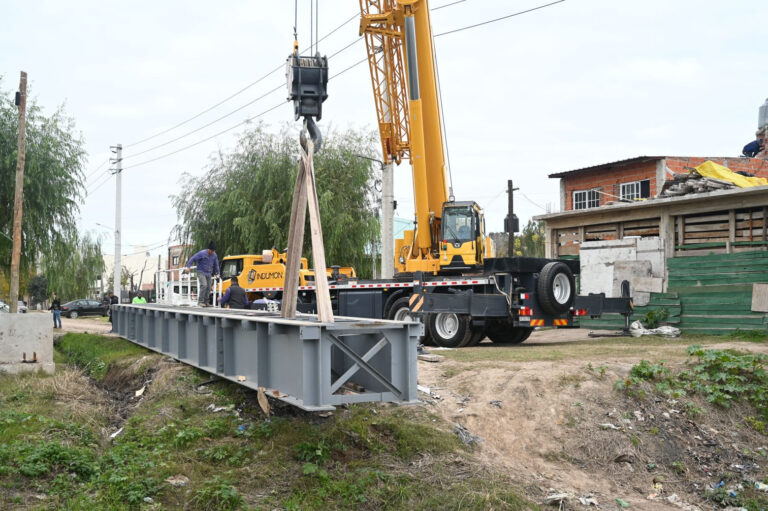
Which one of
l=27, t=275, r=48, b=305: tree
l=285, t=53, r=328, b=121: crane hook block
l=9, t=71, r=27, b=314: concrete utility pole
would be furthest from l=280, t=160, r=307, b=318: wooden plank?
l=27, t=275, r=48, b=305: tree

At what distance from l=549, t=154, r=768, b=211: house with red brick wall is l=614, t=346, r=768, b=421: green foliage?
550 inches

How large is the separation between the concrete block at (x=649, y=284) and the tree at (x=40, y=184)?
1780 cm

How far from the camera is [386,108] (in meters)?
17.6

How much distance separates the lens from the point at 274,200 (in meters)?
29.7

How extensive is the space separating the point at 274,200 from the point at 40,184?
32.3ft

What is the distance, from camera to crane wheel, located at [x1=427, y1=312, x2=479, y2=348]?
15489mm

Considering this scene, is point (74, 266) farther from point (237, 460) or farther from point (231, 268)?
point (237, 460)

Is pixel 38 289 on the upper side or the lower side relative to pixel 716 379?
upper

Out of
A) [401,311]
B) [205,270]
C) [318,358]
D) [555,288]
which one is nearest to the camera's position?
[318,358]

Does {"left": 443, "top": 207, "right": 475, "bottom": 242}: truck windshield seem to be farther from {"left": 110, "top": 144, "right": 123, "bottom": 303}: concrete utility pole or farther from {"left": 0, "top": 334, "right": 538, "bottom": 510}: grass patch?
{"left": 110, "top": 144, "right": 123, "bottom": 303}: concrete utility pole

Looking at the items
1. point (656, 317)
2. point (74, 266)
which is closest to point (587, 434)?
point (656, 317)

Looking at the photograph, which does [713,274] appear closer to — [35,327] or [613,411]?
[613,411]

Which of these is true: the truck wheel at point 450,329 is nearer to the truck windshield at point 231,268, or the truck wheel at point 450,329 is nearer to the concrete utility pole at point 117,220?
the truck windshield at point 231,268

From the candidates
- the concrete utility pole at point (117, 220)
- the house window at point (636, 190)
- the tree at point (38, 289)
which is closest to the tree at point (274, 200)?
the concrete utility pole at point (117, 220)
